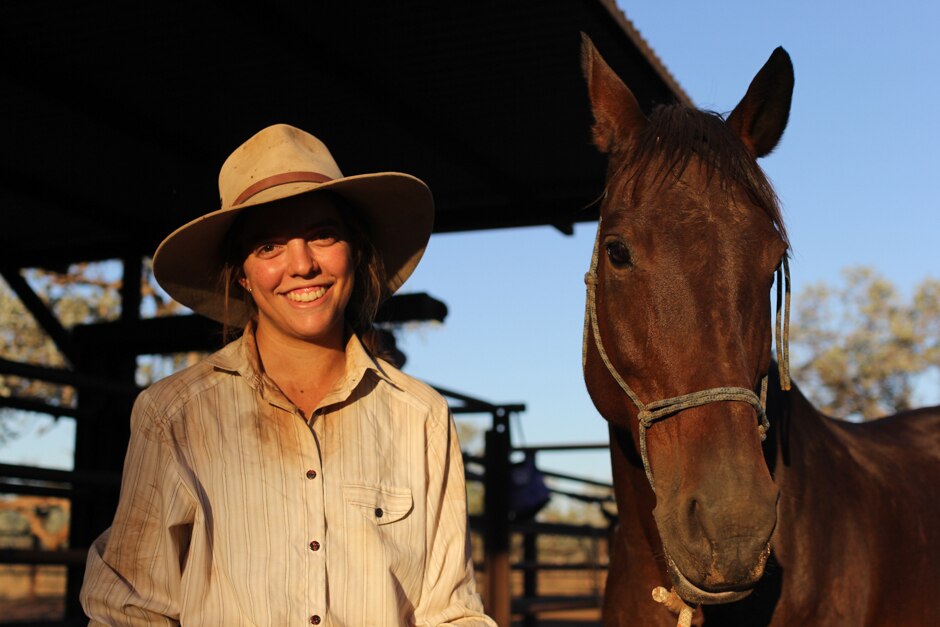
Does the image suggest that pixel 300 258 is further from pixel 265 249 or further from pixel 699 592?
pixel 699 592

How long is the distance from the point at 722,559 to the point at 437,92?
3482mm

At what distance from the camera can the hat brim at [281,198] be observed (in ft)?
6.79

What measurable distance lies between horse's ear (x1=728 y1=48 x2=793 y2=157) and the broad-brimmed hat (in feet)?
3.05

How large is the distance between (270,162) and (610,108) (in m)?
1.06

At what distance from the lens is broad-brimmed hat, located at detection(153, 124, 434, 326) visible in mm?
2051

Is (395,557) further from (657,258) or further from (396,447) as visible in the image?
(657,258)

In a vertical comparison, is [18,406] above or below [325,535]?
above

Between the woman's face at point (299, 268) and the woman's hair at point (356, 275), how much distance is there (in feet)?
0.21

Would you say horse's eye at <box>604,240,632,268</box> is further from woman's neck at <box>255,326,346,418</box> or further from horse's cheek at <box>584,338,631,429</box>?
woman's neck at <box>255,326,346,418</box>

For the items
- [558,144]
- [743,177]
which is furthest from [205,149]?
[743,177]

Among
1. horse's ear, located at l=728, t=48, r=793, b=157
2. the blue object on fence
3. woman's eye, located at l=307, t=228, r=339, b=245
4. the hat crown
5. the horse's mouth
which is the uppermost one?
horse's ear, located at l=728, t=48, r=793, b=157

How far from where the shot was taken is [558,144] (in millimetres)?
5562

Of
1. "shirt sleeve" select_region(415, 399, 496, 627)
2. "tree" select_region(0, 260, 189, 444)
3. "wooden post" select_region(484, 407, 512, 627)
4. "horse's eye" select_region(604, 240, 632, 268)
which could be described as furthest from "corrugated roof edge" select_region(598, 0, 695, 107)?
"tree" select_region(0, 260, 189, 444)

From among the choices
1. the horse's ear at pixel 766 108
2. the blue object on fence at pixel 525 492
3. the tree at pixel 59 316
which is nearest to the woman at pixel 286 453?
the horse's ear at pixel 766 108
